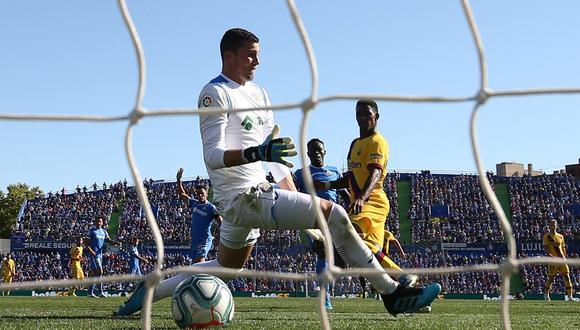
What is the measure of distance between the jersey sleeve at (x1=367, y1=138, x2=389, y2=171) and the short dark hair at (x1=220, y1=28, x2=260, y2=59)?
2.23m

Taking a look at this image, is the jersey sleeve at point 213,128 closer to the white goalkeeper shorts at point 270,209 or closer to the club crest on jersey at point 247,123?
the club crest on jersey at point 247,123

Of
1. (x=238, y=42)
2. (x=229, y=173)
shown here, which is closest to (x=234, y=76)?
(x=238, y=42)

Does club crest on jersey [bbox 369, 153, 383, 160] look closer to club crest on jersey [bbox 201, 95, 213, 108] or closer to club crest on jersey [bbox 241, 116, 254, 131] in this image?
club crest on jersey [bbox 241, 116, 254, 131]

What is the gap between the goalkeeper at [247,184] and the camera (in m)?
4.13

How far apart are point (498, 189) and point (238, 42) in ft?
127

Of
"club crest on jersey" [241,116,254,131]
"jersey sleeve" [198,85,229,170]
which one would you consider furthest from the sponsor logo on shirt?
"jersey sleeve" [198,85,229,170]

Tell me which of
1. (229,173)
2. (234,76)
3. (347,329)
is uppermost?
(234,76)

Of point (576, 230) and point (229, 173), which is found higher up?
point (229, 173)

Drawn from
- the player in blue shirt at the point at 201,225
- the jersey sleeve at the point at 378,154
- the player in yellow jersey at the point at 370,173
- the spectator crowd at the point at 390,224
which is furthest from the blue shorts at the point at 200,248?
the spectator crowd at the point at 390,224

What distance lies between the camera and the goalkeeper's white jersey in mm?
4125

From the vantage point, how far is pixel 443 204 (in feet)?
126

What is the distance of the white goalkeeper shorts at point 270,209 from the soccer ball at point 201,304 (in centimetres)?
40

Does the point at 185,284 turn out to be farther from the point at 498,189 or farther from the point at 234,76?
the point at 498,189

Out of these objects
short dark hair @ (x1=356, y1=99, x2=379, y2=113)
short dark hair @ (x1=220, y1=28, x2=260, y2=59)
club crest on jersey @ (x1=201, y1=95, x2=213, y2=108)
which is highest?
short dark hair @ (x1=220, y1=28, x2=260, y2=59)
